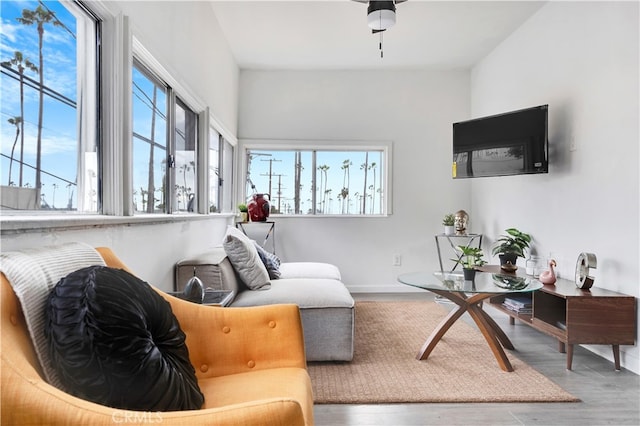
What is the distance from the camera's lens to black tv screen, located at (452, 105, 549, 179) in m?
3.42

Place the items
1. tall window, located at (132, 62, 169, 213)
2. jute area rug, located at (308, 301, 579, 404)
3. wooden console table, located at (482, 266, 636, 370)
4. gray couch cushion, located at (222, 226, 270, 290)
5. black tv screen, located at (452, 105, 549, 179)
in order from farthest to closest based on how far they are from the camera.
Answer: black tv screen, located at (452, 105, 549, 179), gray couch cushion, located at (222, 226, 270, 290), wooden console table, located at (482, 266, 636, 370), tall window, located at (132, 62, 169, 213), jute area rug, located at (308, 301, 579, 404)

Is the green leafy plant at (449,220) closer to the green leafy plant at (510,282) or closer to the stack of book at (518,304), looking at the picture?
the stack of book at (518,304)

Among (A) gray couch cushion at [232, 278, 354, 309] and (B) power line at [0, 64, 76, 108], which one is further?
(A) gray couch cushion at [232, 278, 354, 309]

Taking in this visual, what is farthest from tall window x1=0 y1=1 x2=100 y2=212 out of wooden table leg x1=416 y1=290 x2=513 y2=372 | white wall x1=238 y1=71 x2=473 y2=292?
white wall x1=238 y1=71 x2=473 y2=292

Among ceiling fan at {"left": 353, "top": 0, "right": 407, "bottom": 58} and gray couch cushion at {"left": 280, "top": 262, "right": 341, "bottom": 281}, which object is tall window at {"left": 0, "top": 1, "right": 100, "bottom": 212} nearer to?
gray couch cushion at {"left": 280, "top": 262, "right": 341, "bottom": 281}

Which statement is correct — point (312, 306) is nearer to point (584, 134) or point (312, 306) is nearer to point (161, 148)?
point (161, 148)

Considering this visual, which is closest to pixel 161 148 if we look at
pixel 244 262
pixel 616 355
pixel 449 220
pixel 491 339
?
pixel 244 262

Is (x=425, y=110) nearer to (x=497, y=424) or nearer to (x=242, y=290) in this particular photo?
(x=242, y=290)

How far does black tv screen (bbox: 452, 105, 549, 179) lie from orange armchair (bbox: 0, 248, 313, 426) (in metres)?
2.80

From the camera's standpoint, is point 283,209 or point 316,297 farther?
point 283,209

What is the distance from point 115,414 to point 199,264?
1818 mm

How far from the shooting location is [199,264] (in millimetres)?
2588

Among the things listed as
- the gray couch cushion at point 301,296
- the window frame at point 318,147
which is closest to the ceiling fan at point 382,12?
the window frame at point 318,147

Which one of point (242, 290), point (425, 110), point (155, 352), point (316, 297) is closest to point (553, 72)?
point (425, 110)
